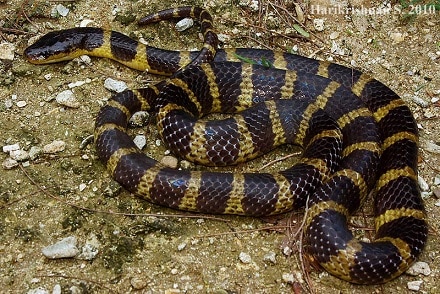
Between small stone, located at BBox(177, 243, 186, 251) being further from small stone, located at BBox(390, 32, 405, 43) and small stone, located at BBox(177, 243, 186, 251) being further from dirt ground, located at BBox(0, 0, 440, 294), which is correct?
small stone, located at BBox(390, 32, 405, 43)

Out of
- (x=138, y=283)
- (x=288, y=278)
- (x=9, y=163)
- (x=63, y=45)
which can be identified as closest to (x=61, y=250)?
(x=138, y=283)

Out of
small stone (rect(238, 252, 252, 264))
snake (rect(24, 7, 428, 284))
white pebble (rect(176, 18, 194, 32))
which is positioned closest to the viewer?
small stone (rect(238, 252, 252, 264))

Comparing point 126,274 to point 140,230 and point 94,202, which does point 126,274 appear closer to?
point 140,230

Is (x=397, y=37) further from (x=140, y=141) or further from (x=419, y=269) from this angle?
(x=140, y=141)

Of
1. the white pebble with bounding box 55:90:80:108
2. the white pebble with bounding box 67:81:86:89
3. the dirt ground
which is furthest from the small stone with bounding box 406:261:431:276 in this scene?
the white pebble with bounding box 67:81:86:89

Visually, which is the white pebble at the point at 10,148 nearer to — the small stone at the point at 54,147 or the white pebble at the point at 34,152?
the white pebble at the point at 34,152

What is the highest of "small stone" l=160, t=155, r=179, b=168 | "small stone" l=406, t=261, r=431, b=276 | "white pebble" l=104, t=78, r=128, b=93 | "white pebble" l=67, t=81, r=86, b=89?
"white pebble" l=104, t=78, r=128, b=93
